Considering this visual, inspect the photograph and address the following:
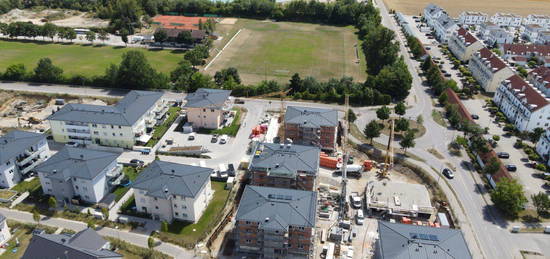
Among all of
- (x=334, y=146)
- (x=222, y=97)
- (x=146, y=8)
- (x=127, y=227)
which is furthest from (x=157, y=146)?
(x=146, y=8)

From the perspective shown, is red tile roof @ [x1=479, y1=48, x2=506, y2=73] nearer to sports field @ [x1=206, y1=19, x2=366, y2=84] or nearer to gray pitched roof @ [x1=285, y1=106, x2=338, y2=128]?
sports field @ [x1=206, y1=19, x2=366, y2=84]

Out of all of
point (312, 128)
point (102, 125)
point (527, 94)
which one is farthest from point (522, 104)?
point (102, 125)

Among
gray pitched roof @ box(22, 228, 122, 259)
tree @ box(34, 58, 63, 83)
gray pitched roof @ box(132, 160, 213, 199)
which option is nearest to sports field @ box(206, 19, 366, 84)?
tree @ box(34, 58, 63, 83)

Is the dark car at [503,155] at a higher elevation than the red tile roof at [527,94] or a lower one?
lower

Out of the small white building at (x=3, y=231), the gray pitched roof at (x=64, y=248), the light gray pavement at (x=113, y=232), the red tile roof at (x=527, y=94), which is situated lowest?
the light gray pavement at (x=113, y=232)

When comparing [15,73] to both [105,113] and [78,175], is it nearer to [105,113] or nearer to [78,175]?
[105,113]

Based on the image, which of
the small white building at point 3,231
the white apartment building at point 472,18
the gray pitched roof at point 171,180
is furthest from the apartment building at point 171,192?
the white apartment building at point 472,18

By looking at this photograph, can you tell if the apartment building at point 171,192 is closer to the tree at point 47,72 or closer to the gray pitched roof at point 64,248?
the gray pitched roof at point 64,248
